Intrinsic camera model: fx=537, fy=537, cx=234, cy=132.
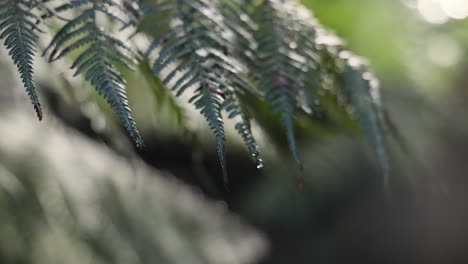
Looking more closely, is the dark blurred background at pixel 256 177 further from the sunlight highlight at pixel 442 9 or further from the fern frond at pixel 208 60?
the fern frond at pixel 208 60

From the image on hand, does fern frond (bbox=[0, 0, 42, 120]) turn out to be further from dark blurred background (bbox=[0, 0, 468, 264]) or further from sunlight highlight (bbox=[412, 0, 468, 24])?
sunlight highlight (bbox=[412, 0, 468, 24])

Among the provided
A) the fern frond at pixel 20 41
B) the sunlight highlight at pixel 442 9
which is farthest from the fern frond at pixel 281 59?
the sunlight highlight at pixel 442 9

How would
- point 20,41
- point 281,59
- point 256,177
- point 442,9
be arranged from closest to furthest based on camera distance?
point 20,41 < point 281,59 < point 442,9 < point 256,177

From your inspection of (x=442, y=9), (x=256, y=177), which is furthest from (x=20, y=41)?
(x=256, y=177)

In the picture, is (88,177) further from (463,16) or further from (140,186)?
(463,16)

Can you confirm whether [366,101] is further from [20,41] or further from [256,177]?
[256,177]

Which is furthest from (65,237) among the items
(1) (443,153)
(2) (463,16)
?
(1) (443,153)
